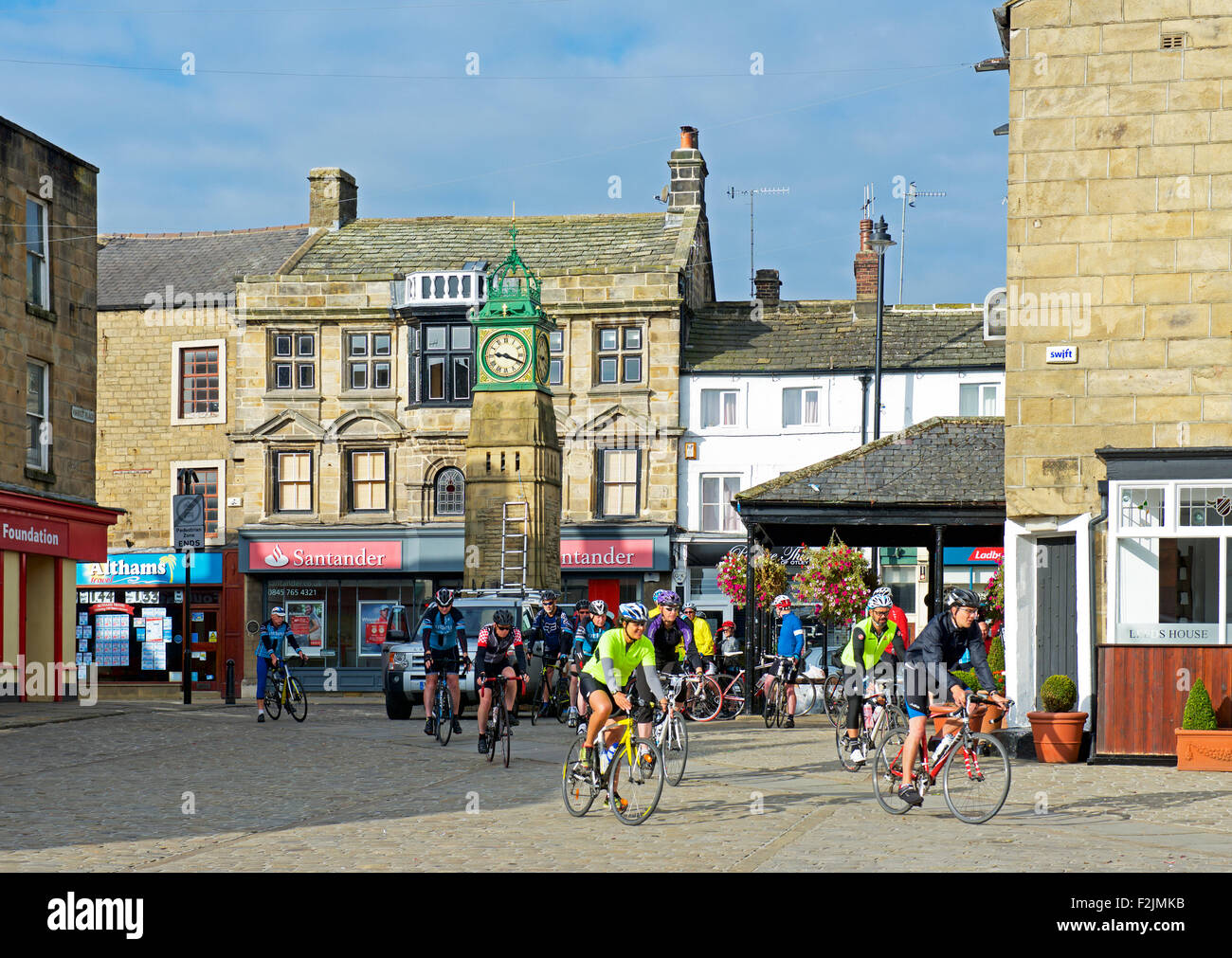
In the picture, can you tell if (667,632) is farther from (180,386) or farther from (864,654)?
(180,386)

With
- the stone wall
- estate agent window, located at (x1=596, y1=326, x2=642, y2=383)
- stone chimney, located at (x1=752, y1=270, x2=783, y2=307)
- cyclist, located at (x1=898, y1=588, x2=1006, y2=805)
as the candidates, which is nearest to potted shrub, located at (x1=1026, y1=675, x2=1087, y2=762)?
the stone wall

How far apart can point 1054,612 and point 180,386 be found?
2934 cm

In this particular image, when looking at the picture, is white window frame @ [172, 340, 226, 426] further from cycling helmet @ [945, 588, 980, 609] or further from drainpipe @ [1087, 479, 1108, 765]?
cycling helmet @ [945, 588, 980, 609]

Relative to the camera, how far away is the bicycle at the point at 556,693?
25.5 metres

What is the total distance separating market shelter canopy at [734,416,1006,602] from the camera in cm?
2533

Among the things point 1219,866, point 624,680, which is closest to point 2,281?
point 624,680

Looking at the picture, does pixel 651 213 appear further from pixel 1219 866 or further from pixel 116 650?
pixel 1219 866

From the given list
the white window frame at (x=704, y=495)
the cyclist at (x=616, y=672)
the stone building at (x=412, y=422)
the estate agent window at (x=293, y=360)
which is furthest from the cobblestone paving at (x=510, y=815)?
the estate agent window at (x=293, y=360)

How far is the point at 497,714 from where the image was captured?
60.2 ft

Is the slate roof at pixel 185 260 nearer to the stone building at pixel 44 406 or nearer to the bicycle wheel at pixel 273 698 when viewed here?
the stone building at pixel 44 406

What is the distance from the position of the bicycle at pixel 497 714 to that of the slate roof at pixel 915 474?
7.94m

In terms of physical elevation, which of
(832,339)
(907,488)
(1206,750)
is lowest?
(1206,750)

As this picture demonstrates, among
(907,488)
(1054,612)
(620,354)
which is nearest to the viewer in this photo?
(1054,612)

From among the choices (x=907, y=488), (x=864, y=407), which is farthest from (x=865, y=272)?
(x=907, y=488)
